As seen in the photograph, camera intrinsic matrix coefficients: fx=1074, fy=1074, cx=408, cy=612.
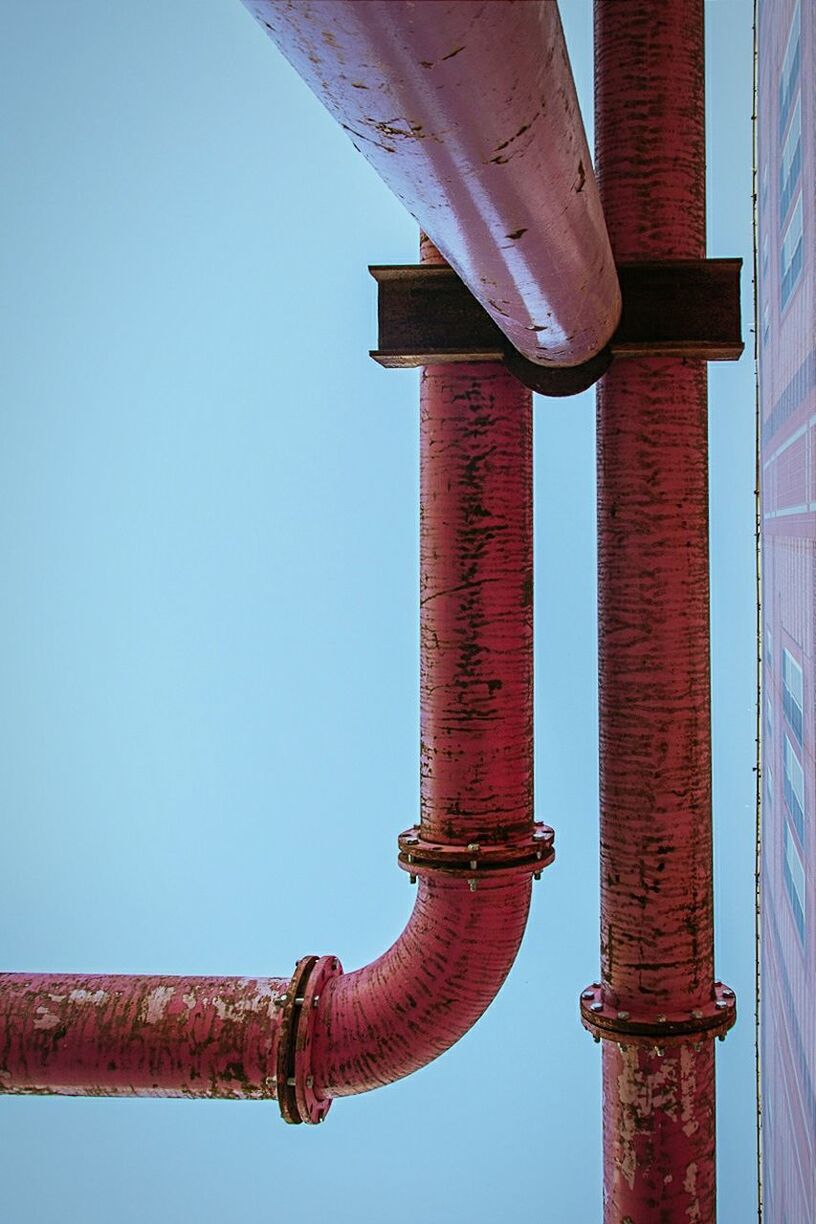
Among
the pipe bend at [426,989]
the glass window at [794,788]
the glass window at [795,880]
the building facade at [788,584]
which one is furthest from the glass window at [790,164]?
the pipe bend at [426,989]

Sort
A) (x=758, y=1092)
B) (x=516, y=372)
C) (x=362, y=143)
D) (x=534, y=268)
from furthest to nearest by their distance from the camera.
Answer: (x=758, y=1092), (x=516, y=372), (x=534, y=268), (x=362, y=143)

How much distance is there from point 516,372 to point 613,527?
1.86 ft

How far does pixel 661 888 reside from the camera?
130 inches

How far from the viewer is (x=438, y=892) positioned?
3301 millimetres

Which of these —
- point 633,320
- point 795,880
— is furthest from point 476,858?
point 633,320

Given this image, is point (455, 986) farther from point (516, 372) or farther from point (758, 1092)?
point (758, 1092)

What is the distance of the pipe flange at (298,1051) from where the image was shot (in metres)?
3.26

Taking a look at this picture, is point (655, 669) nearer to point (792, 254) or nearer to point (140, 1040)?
point (792, 254)

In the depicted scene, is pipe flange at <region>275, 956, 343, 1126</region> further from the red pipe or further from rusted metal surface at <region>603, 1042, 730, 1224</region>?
rusted metal surface at <region>603, 1042, 730, 1224</region>

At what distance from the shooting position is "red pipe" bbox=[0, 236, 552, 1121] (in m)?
3.24

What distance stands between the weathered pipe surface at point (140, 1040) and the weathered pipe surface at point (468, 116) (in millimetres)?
2313

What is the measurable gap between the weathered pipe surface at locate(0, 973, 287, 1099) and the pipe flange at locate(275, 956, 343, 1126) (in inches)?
1.3

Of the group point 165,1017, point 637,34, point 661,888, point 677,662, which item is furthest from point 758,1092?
point 637,34

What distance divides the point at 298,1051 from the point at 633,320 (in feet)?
7.99
